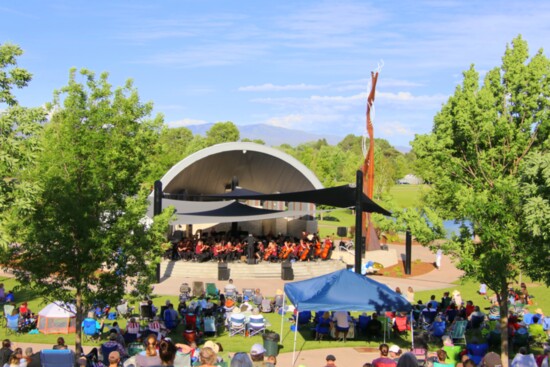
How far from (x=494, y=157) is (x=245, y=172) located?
28477 millimetres

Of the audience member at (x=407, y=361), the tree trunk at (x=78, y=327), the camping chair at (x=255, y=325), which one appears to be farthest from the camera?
the camping chair at (x=255, y=325)

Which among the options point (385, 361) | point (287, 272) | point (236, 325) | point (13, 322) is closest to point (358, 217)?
point (236, 325)

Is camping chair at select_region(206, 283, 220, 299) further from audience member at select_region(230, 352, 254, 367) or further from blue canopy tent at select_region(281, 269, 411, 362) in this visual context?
audience member at select_region(230, 352, 254, 367)

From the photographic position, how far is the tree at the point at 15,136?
35.0ft

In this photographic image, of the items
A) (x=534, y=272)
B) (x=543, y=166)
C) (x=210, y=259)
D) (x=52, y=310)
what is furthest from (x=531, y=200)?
(x=210, y=259)

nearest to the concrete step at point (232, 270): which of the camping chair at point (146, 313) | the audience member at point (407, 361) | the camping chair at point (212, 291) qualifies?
the camping chair at point (212, 291)

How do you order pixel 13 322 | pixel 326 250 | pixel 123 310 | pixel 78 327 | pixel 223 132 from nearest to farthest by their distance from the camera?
pixel 78 327 → pixel 13 322 → pixel 123 310 → pixel 326 250 → pixel 223 132

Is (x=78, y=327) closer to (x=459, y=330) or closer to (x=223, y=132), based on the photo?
(x=459, y=330)

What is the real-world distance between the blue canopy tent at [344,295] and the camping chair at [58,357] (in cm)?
505

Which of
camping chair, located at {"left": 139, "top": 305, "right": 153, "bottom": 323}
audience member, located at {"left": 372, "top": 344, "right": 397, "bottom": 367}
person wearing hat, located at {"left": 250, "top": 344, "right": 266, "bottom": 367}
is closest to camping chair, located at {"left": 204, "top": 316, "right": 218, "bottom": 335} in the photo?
camping chair, located at {"left": 139, "top": 305, "right": 153, "bottom": 323}

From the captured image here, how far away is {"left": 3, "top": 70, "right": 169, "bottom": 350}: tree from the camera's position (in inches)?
512

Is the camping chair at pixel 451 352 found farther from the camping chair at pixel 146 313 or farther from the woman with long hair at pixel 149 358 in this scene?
the camping chair at pixel 146 313

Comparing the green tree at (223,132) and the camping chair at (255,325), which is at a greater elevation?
the green tree at (223,132)

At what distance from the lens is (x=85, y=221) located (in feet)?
43.1
